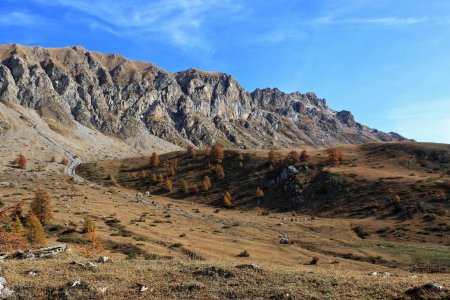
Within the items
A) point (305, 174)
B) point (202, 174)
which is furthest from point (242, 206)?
point (202, 174)

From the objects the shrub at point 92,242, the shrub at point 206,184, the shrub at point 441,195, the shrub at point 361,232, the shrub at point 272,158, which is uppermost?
the shrub at point 272,158


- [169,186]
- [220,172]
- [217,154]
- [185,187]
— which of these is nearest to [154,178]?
[169,186]

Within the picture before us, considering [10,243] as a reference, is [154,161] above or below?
above

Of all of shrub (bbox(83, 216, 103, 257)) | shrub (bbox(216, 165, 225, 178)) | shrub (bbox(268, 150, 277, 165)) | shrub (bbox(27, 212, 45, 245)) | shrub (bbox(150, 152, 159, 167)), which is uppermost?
shrub (bbox(268, 150, 277, 165))

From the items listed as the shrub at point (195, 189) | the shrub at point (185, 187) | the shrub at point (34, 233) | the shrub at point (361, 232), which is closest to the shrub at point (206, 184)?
the shrub at point (195, 189)

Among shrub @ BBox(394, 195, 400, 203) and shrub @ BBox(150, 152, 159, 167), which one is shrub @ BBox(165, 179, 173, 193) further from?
shrub @ BBox(394, 195, 400, 203)

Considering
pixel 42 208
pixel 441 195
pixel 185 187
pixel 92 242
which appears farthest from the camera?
pixel 185 187

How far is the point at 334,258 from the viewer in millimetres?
57406

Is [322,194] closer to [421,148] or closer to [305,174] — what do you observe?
[305,174]

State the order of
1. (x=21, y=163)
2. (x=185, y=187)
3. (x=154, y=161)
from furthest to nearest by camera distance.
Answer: (x=154, y=161)
(x=21, y=163)
(x=185, y=187)

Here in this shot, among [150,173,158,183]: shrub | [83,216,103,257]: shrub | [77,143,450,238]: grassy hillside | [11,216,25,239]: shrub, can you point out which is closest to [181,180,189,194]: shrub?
[77,143,450,238]: grassy hillside

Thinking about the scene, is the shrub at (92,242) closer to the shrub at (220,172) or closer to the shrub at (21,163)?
the shrub at (220,172)

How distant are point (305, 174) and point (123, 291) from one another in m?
114

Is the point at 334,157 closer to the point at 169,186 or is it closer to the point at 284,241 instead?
the point at 169,186
